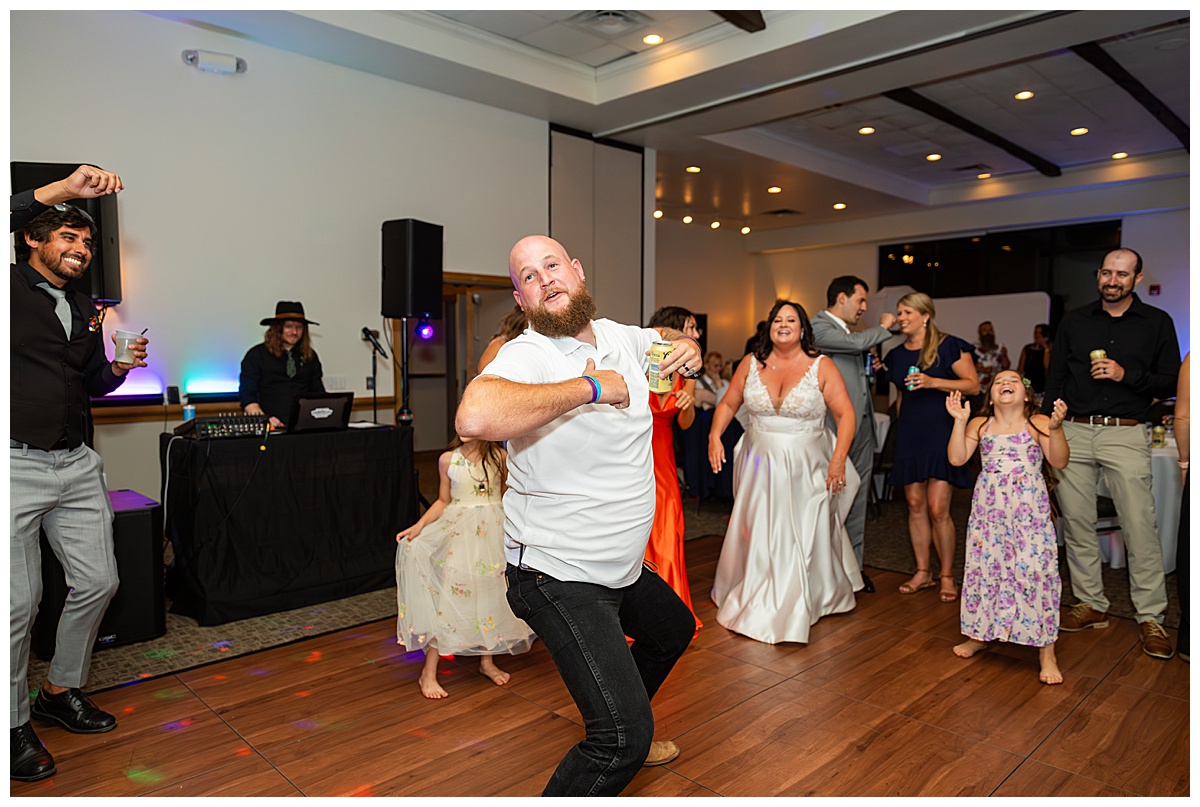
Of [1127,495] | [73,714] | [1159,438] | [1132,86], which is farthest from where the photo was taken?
[1132,86]

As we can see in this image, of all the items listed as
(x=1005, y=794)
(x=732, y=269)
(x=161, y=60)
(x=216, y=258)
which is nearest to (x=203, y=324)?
(x=216, y=258)

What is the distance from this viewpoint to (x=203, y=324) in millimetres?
5824

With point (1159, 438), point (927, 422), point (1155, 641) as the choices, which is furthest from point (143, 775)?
point (1159, 438)

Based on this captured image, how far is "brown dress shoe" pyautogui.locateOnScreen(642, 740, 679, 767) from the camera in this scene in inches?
110

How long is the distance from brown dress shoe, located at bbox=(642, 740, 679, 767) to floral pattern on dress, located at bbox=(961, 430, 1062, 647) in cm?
165

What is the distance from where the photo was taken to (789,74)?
6.54m

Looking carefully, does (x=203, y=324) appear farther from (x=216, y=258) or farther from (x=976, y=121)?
(x=976, y=121)

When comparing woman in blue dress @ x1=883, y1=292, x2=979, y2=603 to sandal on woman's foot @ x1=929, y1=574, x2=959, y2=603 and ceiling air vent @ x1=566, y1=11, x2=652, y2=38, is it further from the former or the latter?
ceiling air vent @ x1=566, y1=11, x2=652, y2=38

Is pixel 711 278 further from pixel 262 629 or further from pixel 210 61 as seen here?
pixel 262 629

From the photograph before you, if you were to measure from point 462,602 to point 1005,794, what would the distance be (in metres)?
2.05

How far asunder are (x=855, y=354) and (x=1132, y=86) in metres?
5.02

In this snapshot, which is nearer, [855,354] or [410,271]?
[855,354]

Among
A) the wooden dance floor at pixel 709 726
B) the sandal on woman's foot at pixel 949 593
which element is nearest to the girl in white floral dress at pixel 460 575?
the wooden dance floor at pixel 709 726

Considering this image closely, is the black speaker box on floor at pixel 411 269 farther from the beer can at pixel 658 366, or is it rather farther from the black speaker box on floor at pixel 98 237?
the beer can at pixel 658 366
